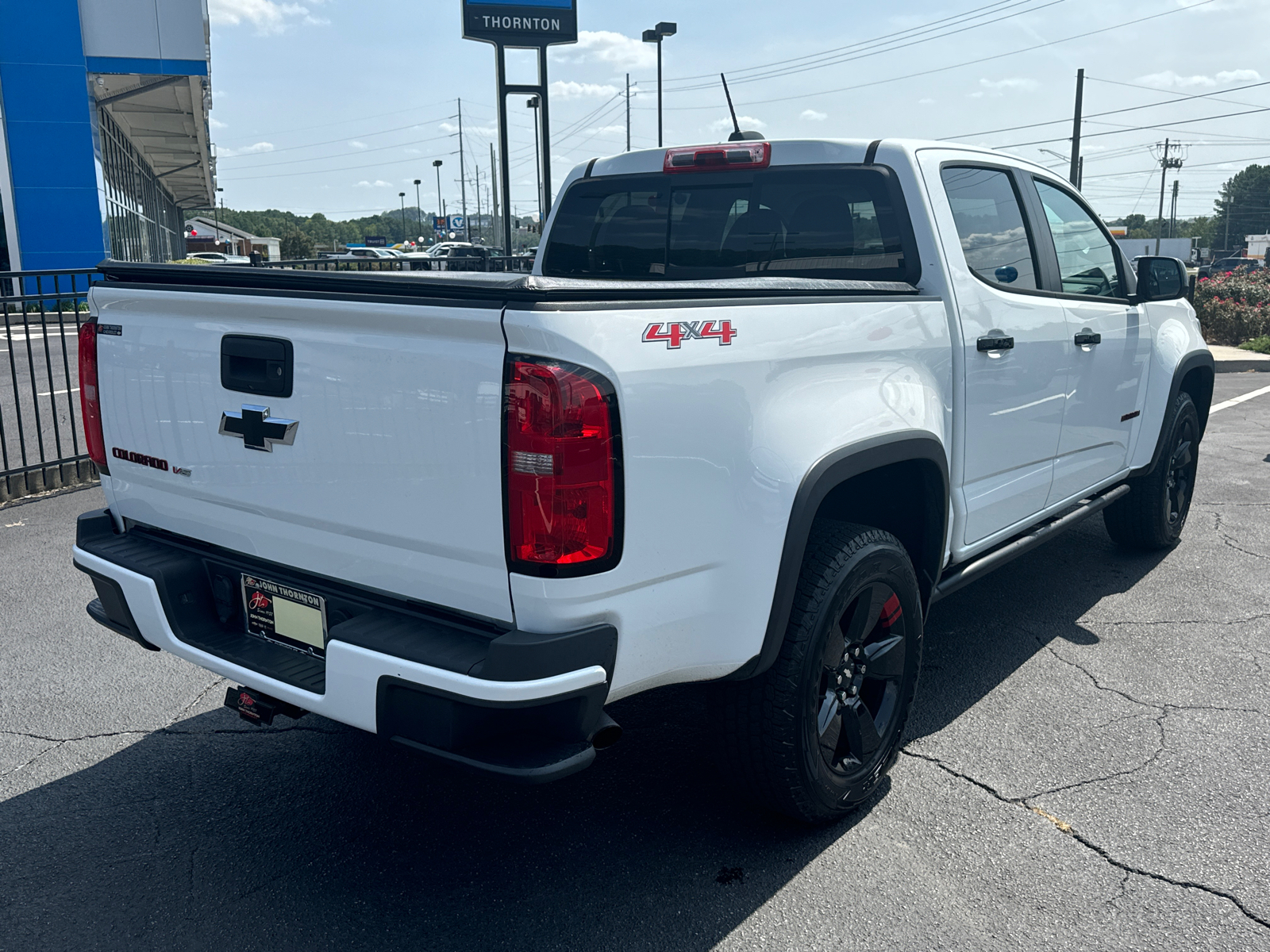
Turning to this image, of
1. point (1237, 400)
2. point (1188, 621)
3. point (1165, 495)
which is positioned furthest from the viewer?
point (1237, 400)

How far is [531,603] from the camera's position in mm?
2227

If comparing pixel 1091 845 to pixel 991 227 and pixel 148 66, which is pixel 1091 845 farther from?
pixel 148 66

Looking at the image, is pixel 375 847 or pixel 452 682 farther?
pixel 375 847

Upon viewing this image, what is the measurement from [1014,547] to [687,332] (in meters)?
2.27

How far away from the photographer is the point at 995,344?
3625 mm

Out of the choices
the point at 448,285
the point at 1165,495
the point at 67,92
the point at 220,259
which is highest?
the point at 67,92

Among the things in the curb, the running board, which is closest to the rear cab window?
the running board

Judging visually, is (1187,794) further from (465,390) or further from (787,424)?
(465,390)

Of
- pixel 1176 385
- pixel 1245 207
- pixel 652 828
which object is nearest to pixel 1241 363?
pixel 1176 385

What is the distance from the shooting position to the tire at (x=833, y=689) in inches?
110

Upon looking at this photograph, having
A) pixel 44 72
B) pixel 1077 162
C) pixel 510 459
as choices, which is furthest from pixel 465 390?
pixel 1077 162

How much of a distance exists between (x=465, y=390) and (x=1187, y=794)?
2.65m

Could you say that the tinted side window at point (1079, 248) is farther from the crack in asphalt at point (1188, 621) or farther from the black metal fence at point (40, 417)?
the black metal fence at point (40, 417)

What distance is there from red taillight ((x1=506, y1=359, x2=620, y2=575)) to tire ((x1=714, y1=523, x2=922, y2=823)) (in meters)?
0.80
